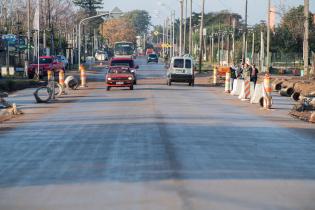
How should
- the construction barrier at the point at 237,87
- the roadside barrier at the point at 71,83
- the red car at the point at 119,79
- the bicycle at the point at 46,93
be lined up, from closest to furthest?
the bicycle at the point at 46,93, the construction barrier at the point at 237,87, the roadside barrier at the point at 71,83, the red car at the point at 119,79

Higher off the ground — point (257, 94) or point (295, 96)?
point (257, 94)

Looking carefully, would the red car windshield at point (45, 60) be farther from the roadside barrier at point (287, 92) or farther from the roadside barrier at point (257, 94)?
the roadside barrier at point (257, 94)

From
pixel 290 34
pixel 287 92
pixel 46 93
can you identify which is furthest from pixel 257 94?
pixel 290 34

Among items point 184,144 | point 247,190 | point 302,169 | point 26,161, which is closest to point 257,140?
point 184,144

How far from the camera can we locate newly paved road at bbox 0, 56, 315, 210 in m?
11.0

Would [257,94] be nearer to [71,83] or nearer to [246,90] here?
[246,90]

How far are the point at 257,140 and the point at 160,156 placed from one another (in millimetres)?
4321

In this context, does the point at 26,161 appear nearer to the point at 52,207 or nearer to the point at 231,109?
the point at 52,207

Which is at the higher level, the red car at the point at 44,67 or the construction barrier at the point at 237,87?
Answer: the red car at the point at 44,67

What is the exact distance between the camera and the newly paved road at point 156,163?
36.1 ft

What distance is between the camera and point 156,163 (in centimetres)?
1457

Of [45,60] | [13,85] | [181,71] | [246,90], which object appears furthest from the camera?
[45,60]

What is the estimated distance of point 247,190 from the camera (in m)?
11.8

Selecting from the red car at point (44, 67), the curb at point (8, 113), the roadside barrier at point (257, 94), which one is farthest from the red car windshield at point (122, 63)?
the curb at point (8, 113)
